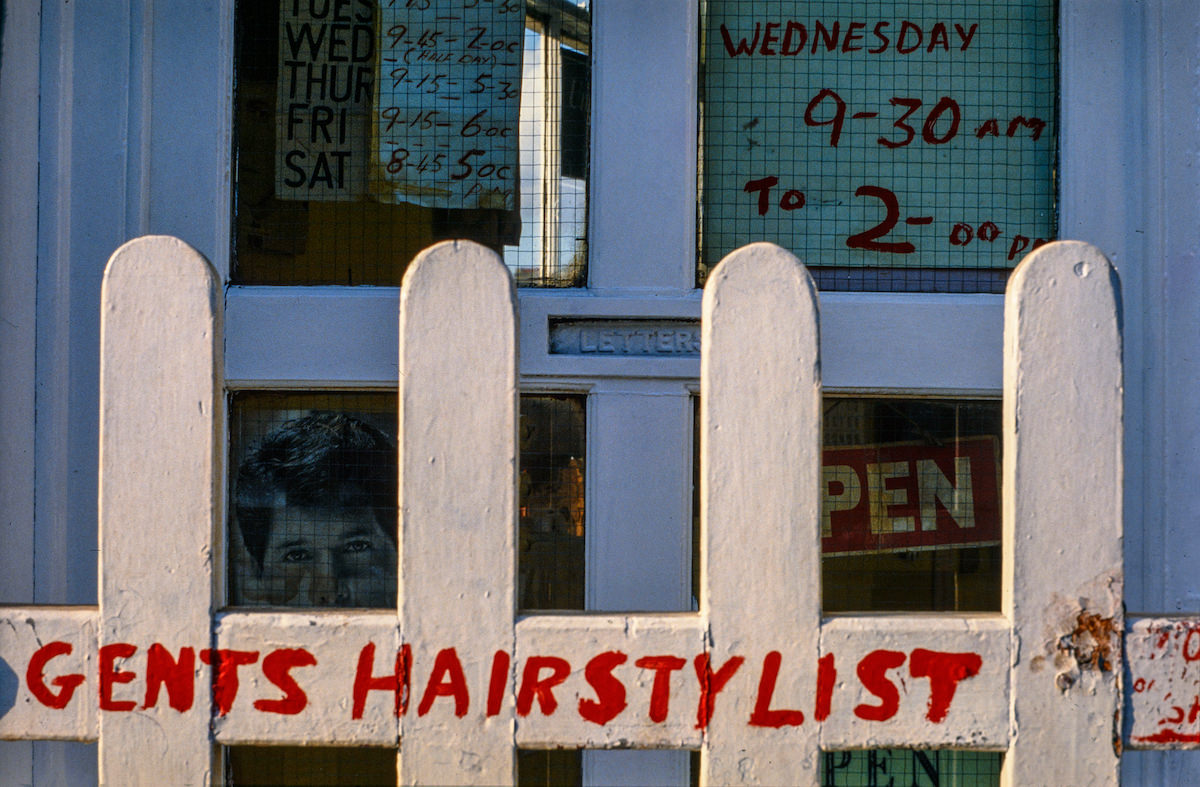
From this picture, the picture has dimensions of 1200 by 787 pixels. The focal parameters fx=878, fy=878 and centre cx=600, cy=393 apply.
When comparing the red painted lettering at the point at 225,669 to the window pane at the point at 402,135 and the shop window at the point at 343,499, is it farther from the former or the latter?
the window pane at the point at 402,135

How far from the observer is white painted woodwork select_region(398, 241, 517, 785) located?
1.05 metres

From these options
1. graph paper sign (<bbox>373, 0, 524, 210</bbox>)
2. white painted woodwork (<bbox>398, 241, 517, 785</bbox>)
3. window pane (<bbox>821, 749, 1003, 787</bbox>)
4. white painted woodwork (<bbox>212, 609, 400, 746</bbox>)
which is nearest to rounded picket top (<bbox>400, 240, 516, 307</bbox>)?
white painted woodwork (<bbox>398, 241, 517, 785</bbox>)

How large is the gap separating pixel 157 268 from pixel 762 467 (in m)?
0.77

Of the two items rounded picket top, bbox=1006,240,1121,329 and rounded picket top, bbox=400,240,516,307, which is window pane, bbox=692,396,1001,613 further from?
rounded picket top, bbox=400,240,516,307

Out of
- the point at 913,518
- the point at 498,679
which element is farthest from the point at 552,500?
the point at 498,679

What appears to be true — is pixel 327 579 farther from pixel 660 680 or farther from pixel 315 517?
pixel 660 680

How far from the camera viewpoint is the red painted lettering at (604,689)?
1.05m

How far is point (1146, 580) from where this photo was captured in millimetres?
1886

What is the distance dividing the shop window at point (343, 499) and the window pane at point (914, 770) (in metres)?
0.76

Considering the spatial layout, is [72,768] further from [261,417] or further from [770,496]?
[770,496]

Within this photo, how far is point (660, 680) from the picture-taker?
105cm

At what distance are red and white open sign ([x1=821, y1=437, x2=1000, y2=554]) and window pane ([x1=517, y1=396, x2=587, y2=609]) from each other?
57 centimetres

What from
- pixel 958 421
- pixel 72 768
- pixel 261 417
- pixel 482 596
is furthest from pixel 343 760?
pixel 958 421

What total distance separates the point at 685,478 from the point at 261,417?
3.18 feet
